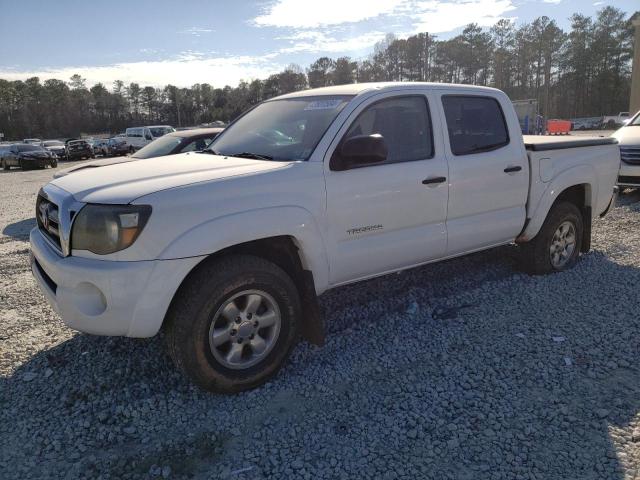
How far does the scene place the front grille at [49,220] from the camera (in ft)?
10.6

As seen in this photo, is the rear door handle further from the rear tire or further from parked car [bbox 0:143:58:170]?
parked car [bbox 0:143:58:170]

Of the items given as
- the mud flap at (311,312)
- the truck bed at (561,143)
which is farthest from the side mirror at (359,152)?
the truck bed at (561,143)

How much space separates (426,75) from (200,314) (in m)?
69.2

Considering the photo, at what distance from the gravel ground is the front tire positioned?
0.17 metres

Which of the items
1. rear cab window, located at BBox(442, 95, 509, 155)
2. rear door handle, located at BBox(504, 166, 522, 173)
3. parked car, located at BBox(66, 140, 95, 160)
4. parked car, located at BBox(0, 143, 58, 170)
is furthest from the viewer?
parked car, located at BBox(66, 140, 95, 160)

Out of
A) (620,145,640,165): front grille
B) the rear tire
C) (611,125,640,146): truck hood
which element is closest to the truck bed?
the rear tire

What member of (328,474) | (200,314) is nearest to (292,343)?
(200,314)

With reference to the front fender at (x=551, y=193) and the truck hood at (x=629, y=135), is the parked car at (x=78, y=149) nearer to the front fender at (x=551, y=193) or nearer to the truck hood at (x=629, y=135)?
the truck hood at (x=629, y=135)

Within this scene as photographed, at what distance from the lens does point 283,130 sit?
156 inches

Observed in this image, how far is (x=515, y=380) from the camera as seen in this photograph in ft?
11.0

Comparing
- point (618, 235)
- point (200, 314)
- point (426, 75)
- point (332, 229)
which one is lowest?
point (618, 235)

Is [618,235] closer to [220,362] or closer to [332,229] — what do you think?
[332,229]

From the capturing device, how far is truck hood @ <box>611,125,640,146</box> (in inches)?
370

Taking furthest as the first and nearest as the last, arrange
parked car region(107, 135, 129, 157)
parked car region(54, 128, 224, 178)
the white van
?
parked car region(107, 135, 129, 157)
the white van
parked car region(54, 128, 224, 178)
